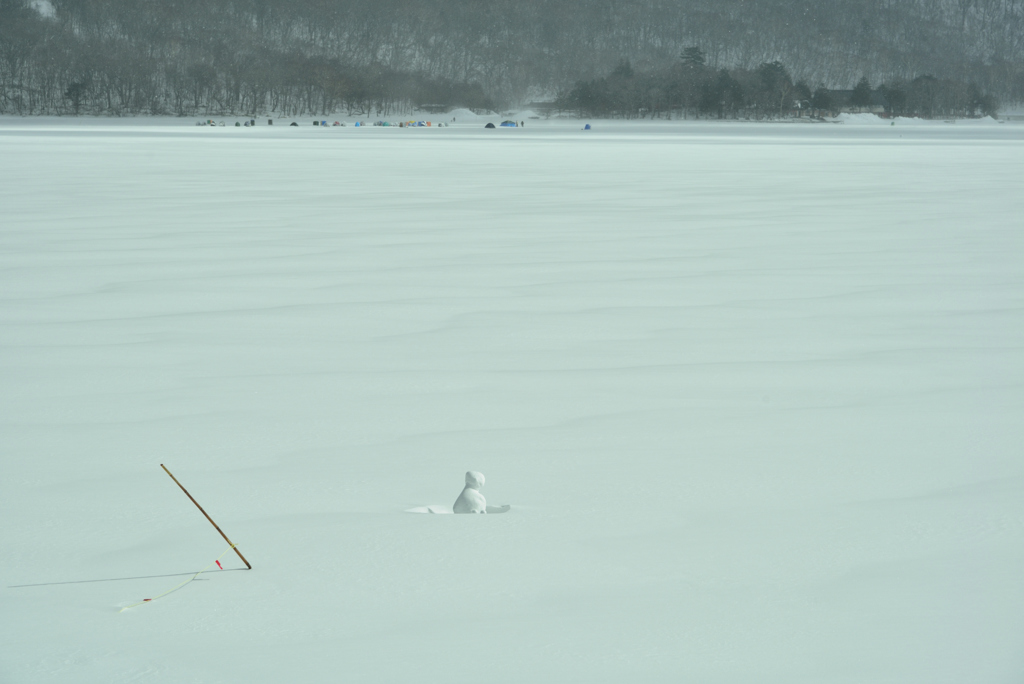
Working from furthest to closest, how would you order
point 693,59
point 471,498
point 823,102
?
1. point 693,59
2. point 823,102
3. point 471,498

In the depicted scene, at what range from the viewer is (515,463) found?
299 cm

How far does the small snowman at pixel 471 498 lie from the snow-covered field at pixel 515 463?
1.5 inches

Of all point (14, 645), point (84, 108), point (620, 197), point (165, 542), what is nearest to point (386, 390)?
point (165, 542)

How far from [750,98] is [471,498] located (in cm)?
11033

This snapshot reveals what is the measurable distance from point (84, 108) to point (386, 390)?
12522cm

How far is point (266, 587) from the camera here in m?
2.19

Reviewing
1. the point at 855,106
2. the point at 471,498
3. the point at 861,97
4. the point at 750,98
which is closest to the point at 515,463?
the point at 471,498

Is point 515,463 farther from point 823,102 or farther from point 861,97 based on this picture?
point 861,97

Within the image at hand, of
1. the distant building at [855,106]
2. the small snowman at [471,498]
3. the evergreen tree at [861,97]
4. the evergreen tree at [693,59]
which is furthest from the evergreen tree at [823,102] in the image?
the small snowman at [471,498]

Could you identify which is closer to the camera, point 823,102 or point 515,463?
point 515,463

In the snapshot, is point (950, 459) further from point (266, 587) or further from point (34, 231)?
point (34, 231)

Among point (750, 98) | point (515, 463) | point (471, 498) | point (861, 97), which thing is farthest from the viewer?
point (861, 97)

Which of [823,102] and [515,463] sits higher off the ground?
[823,102]

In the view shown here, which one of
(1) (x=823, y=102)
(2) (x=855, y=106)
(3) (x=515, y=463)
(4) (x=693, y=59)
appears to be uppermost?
(4) (x=693, y=59)
